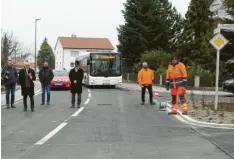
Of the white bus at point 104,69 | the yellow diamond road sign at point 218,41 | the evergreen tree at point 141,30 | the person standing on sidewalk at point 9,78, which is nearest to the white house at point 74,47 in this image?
the evergreen tree at point 141,30

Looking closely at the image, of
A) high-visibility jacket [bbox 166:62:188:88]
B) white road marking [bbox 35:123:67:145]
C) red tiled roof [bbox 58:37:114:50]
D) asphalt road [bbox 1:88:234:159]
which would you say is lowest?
asphalt road [bbox 1:88:234:159]

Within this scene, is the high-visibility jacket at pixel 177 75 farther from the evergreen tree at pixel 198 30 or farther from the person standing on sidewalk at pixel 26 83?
the evergreen tree at pixel 198 30

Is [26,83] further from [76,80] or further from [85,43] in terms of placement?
[85,43]

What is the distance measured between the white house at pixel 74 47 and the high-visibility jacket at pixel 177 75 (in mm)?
89588

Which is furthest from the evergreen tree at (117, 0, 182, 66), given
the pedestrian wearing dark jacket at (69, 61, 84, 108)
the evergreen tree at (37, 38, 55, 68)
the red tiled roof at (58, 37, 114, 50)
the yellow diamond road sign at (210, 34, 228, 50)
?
the evergreen tree at (37, 38, 55, 68)

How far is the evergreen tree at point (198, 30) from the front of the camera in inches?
1771

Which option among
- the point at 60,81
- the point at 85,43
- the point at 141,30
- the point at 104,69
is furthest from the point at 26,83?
the point at 85,43

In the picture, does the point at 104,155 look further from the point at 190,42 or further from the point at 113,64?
the point at 190,42

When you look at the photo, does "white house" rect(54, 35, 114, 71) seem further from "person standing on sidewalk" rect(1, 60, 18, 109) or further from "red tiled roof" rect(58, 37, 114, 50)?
"person standing on sidewalk" rect(1, 60, 18, 109)

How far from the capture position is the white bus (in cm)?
3344

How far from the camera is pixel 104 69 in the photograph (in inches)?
1326

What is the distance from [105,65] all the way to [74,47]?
7442 cm

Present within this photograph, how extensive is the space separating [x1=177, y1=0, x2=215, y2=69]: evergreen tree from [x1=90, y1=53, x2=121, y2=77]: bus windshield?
13.6 meters

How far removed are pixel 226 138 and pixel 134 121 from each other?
346cm
